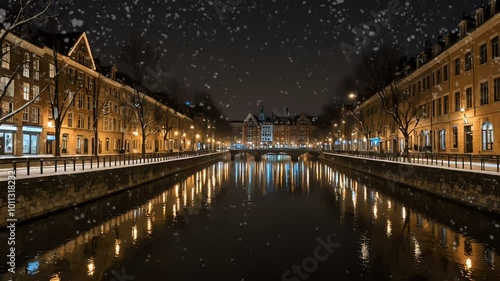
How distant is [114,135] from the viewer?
200 feet

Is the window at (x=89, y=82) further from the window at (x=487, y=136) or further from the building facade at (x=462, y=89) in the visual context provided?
the window at (x=487, y=136)

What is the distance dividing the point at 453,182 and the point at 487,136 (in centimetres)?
1139

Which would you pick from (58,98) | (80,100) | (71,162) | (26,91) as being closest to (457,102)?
(71,162)

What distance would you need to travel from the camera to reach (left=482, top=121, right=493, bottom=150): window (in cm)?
2945

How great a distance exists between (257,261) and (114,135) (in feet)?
177

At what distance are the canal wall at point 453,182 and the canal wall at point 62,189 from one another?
19.5 metres

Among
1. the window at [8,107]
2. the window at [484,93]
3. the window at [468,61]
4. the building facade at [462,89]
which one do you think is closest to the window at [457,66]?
the building facade at [462,89]

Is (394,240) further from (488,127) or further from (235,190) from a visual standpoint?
(488,127)

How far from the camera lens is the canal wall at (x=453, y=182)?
57.3ft

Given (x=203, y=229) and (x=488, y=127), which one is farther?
(x=488, y=127)

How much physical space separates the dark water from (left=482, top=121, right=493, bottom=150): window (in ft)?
31.9

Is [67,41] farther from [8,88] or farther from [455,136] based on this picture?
[455,136]

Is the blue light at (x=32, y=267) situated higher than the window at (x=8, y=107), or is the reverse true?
the window at (x=8, y=107)

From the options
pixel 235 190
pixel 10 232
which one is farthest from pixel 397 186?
pixel 10 232
